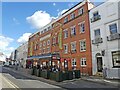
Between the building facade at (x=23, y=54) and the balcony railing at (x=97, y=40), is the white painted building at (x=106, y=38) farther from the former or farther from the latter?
the building facade at (x=23, y=54)

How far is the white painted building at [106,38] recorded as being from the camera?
21.9m

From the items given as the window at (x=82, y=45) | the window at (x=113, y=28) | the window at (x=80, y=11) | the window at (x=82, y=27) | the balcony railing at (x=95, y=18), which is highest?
the window at (x=80, y=11)

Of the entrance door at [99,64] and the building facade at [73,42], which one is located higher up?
the building facade at [73,42]

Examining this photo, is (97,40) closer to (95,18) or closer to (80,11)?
(95,18)

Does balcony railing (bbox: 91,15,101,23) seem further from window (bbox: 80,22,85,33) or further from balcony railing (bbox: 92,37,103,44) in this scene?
balcony railing (bbox: 92,37,103,44)

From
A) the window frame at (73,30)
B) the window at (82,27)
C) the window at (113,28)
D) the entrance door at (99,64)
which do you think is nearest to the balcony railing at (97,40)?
the window at (113,28)

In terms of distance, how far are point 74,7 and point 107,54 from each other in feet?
48.0

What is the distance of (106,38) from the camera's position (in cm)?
2356

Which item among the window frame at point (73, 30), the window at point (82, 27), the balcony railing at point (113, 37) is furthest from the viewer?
the window frame at point (73, 30)

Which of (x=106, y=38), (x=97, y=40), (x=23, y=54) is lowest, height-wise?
(x=23, y=54)

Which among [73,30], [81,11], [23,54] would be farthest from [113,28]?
[23,54]

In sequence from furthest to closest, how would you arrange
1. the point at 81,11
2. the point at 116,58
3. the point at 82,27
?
the point at 81,11 < the point at 82,27 < the point at 116,58

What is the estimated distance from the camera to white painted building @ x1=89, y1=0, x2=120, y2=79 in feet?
72.0

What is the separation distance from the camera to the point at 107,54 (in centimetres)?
2333
